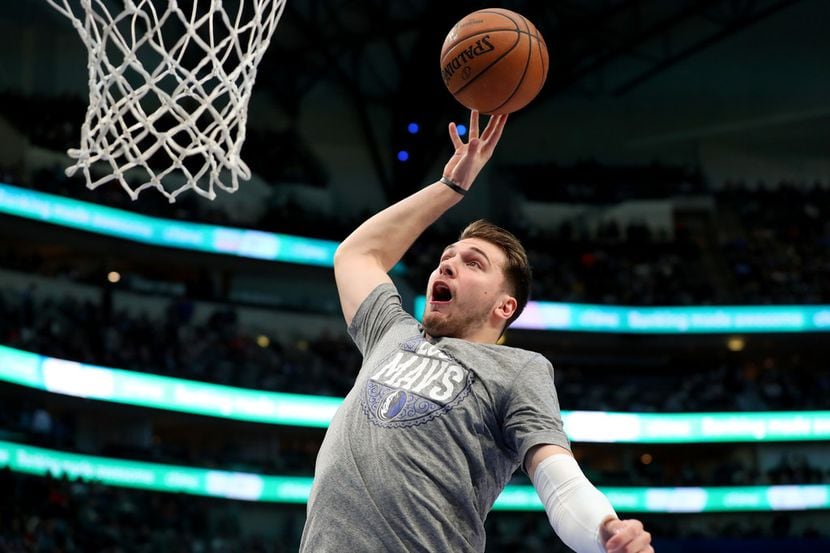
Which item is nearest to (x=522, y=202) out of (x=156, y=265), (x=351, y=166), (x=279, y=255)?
(x=351, y=166)

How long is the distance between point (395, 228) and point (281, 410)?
13.4m

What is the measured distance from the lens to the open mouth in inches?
94.9

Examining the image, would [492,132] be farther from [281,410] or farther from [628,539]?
[281,410]

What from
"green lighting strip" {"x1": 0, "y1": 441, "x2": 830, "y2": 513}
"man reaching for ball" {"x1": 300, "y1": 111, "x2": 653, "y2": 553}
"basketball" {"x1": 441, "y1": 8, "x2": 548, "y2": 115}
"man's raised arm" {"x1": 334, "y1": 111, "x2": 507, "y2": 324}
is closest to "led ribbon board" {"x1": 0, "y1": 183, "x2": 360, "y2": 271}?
"green lighting strip" {"x1": 0, "y1": 441, "x2": 830, "y2": 513}

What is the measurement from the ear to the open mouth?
119 millimetres

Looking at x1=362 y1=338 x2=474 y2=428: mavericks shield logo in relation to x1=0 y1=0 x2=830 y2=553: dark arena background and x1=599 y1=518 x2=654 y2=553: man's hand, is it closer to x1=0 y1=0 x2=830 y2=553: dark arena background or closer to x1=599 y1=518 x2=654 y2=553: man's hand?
x1=599 y1=518 x2=654 y2=553: man's hand

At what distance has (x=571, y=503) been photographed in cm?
195

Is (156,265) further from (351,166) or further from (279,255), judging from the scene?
(351,166)

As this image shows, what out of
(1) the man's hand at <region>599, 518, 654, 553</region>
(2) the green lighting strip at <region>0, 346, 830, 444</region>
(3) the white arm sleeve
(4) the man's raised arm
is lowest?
(1) the man's hand at <region>599, 518, 654, 553</region>

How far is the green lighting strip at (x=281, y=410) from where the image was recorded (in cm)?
1375

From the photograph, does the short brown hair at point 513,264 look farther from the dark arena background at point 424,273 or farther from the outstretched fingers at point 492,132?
the dark arena background at point 424,273

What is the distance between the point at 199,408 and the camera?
15141mm

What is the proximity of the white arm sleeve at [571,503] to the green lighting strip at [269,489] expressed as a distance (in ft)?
38.4

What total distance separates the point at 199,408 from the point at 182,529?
2150 millimetres
